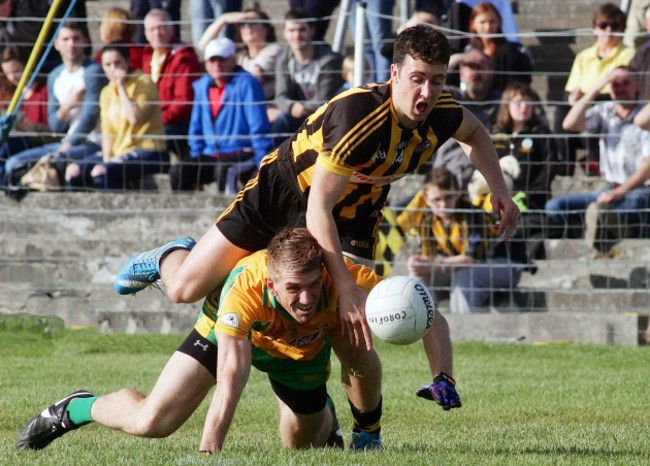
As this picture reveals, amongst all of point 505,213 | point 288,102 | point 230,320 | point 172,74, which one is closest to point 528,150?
point 288,102

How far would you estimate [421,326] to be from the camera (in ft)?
17.6

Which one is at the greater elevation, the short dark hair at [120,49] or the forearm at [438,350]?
the short dark hair at [120,49]

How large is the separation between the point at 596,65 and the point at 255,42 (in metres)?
4.64

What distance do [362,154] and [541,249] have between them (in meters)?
7.98

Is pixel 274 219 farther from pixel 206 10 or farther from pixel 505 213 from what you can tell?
pixel 206 10

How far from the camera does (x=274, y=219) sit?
627 cm

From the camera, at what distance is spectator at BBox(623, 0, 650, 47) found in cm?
1380

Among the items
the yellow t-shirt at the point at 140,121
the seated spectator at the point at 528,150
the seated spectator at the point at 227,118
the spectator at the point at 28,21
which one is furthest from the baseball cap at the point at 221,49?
the seated spectator at the point at 528,150

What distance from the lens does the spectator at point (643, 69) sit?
13.1m

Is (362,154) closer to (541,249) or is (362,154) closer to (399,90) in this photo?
(399,90)

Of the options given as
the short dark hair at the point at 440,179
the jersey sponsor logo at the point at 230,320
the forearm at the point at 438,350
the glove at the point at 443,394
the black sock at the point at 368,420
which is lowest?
the black sock at the point at 368,420

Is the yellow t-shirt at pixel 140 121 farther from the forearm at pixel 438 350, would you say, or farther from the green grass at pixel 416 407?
the forearm at pixel 438 350

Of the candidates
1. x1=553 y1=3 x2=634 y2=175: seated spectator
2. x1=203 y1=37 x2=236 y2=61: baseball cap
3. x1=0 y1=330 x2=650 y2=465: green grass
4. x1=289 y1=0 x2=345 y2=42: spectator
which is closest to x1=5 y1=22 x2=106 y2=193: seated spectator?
x1=203 y1=37 x2=236 y2=61: baseball cap

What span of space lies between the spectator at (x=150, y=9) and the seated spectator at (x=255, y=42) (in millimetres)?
728
